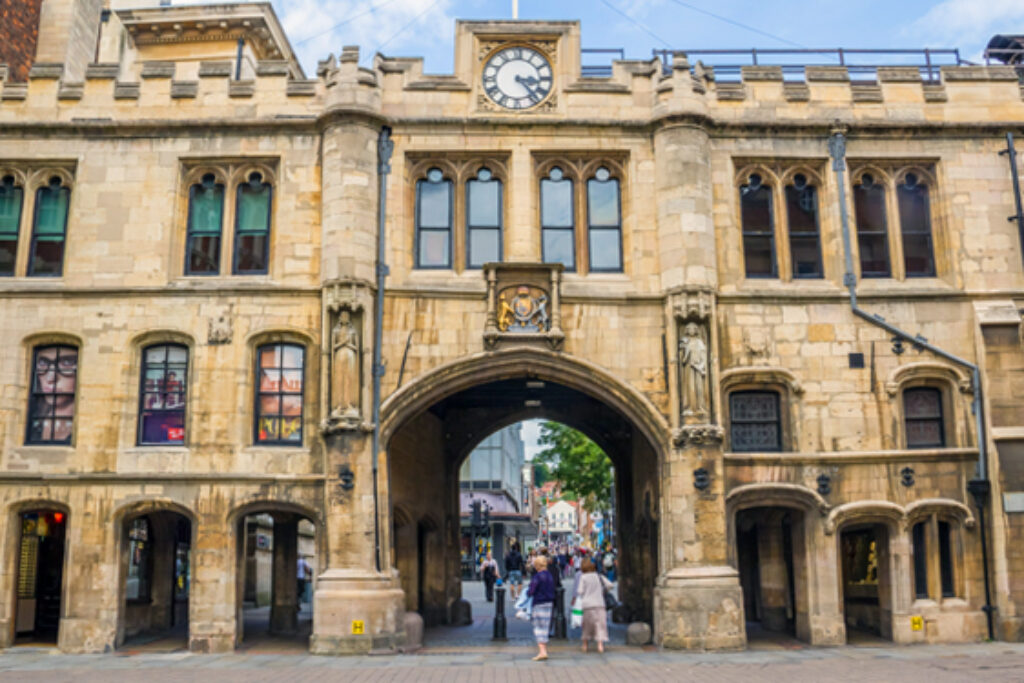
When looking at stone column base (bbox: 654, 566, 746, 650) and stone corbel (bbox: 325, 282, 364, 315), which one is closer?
stone column base (bbox: 654, 566, 746, 650)

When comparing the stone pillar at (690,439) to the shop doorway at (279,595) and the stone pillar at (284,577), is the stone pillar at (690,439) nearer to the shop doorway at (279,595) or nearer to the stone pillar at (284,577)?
the shop doorway at (279,595)

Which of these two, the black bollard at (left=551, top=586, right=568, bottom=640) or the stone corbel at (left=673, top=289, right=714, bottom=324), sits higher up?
the stone corbel at (left=673, top=289, right=714, bottom=324)

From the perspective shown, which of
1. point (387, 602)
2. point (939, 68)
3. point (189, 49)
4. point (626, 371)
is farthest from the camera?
point (189, 49)

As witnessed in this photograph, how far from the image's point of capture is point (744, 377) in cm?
1873

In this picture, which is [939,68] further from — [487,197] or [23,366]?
[23,366]

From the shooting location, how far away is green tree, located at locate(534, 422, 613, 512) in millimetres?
38469

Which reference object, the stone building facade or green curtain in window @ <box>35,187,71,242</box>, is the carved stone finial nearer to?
the stone building facade

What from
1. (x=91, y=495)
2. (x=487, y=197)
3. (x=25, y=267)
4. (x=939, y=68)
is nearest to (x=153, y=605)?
(x=91, y=495)

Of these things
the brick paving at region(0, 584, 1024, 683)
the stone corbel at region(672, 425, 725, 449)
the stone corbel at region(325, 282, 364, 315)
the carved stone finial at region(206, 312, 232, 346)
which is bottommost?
the brick paving at region(0, 584, 1024, 683)

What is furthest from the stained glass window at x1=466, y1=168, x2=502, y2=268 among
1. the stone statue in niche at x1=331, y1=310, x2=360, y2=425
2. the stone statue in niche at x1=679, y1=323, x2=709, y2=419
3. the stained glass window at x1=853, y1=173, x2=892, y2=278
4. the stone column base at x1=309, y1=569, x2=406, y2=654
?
the stained glass window at x1=853, y1=173, x2=892, y2=278

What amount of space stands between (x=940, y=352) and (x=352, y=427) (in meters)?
11.2

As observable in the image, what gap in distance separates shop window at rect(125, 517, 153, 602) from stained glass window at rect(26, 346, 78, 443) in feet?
9.22

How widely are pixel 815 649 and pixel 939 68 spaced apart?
11.9m

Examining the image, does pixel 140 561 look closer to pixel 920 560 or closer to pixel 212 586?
pixel 212 586
